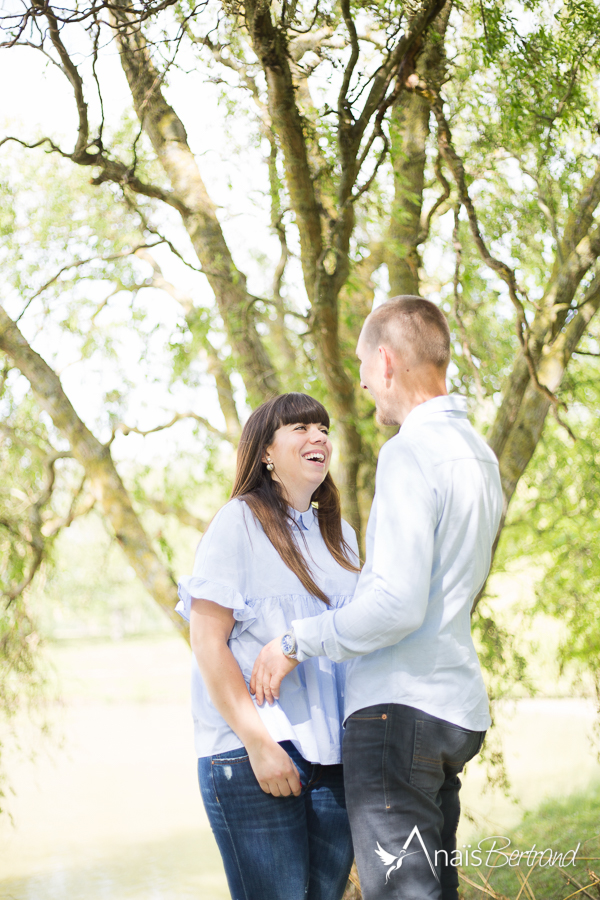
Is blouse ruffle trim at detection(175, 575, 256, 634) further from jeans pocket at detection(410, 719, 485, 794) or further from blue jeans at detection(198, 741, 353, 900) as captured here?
jeans pocket at detection(410, 719, 485, 794)

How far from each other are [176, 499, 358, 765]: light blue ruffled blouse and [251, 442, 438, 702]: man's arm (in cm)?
23

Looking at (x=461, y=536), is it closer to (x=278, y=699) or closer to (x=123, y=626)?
(x=278, y=699)

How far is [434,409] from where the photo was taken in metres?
1.44

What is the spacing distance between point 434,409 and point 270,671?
0.60 metres

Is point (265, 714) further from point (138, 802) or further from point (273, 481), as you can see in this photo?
point (138, 802)

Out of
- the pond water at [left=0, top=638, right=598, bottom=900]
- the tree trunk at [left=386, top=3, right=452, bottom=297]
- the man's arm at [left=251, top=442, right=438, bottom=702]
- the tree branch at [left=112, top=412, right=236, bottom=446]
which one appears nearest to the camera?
the man's arm at [left=251, top=442, right=438, bottom=702]

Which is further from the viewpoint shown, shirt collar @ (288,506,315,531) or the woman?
shirt collar @ (288,506,315,531)

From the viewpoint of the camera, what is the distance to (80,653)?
26156 mm

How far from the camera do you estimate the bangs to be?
5.94 ft

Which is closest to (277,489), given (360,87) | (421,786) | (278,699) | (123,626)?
(278,699)

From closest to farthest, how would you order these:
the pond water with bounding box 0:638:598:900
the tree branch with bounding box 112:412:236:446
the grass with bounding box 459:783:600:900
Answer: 1. the grass with bounding box 459:783:600:900
2. the tree branch with bounding box 112:412:236:446
3. the pond water with bounding box 0:638:598:900

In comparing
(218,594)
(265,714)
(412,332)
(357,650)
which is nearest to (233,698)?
(265,714)

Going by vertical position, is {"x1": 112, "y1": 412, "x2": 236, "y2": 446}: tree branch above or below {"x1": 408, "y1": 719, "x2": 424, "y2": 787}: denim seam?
above

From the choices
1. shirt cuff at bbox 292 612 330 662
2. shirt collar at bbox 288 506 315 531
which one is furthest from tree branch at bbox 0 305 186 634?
shirt cuff at bbox 292 612 330 662
